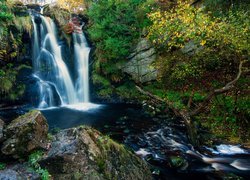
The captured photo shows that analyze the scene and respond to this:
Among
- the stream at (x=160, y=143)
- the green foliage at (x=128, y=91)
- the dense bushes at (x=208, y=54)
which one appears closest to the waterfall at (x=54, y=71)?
the stream at (x=160, y=143)

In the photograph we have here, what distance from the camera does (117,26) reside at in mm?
15469

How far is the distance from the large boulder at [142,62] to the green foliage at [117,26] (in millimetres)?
551

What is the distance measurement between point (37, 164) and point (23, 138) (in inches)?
26.1

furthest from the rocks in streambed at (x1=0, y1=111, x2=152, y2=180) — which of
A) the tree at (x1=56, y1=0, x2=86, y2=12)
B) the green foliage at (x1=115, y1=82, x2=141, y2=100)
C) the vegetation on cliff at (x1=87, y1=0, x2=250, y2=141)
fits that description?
the tree at (x1=56, y1=0, x2=86, y2=12)

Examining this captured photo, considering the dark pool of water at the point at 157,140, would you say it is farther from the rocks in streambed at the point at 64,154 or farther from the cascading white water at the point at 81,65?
the cascading white water at the point at 81,65

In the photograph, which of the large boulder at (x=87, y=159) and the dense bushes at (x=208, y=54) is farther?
the dense bushes at (x=208, y=54)

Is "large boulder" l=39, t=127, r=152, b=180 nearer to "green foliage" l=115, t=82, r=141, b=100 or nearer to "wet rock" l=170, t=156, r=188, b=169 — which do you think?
"wet rock" l=170, t=156, r=188, b=169

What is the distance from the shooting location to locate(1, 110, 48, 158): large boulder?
4965 millimetres

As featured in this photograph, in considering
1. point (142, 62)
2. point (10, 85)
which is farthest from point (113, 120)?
point (10, 85)

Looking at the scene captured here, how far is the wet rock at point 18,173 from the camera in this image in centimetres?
443

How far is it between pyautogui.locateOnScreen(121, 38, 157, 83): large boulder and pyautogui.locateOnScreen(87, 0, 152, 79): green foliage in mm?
551

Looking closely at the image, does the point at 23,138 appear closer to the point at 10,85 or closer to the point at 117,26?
the point at 10,85

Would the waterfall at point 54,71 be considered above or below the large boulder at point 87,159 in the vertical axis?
above

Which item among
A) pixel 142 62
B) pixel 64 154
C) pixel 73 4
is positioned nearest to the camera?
pixel 64 154
